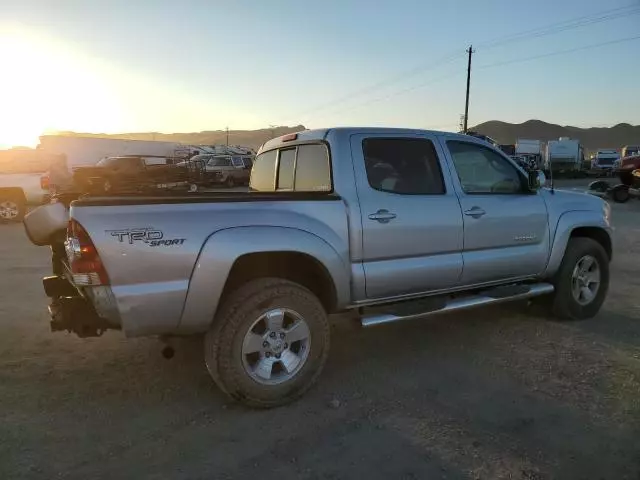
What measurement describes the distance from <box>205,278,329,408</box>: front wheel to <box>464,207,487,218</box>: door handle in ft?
5.45

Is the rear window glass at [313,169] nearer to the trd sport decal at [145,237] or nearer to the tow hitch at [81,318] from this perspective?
the trd sport decal at [145,237]

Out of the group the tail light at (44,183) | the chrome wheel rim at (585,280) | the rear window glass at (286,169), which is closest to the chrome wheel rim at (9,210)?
the tail light at (44,183)

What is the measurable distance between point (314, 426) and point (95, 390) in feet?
5.69

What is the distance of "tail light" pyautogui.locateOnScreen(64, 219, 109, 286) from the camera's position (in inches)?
122

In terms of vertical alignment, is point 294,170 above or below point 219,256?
above

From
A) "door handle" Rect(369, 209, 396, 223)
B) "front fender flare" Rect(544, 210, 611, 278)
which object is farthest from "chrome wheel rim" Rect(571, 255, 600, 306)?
"door handle" Rect(369, 209, 396, 223)

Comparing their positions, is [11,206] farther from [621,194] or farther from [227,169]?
[621,194]

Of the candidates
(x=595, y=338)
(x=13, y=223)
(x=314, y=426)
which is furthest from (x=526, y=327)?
(x=13, y=223)

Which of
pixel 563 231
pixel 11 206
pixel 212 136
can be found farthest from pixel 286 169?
pixel 212 136

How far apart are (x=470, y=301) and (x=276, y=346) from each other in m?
1.87

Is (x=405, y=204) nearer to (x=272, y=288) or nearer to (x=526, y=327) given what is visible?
(x=272, y=288)

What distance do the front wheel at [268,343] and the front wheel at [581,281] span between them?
2.91 meters

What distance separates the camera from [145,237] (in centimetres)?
319

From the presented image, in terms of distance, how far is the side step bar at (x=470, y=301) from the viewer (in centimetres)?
404
